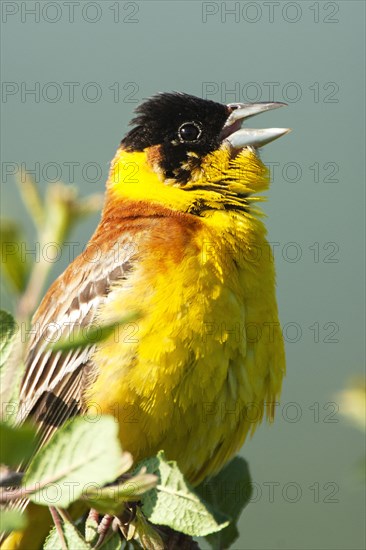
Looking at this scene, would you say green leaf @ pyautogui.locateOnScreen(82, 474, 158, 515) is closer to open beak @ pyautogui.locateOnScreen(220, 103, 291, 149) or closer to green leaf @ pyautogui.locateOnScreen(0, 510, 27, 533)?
green leaf @ pyautogui.locateOnScreen(0, 510, 27, 533)

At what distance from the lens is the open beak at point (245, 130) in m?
3.61

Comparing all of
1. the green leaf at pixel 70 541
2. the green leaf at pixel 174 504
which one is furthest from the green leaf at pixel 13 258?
the green leaf at pixel 70 541

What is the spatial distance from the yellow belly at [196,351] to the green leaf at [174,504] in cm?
101

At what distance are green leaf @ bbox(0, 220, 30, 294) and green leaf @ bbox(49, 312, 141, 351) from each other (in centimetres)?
9

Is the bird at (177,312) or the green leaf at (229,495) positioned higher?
the bird at (177,312)

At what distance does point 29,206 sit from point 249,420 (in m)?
2.35

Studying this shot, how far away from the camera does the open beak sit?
3.61 meters

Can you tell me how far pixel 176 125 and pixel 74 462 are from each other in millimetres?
2712

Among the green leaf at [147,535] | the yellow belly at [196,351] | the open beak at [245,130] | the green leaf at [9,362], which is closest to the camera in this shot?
the green leaf at [9,362]

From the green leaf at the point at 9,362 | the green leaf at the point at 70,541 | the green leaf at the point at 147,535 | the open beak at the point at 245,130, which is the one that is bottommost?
the green leaf at the point at 147,535

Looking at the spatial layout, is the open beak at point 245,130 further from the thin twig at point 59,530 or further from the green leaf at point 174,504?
the thin twig at point 59,530

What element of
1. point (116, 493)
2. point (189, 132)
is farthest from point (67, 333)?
point (116, 493)

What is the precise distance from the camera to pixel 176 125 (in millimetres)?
3734

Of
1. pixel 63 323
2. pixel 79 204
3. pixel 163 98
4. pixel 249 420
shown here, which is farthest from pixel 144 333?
pixel 79 204
